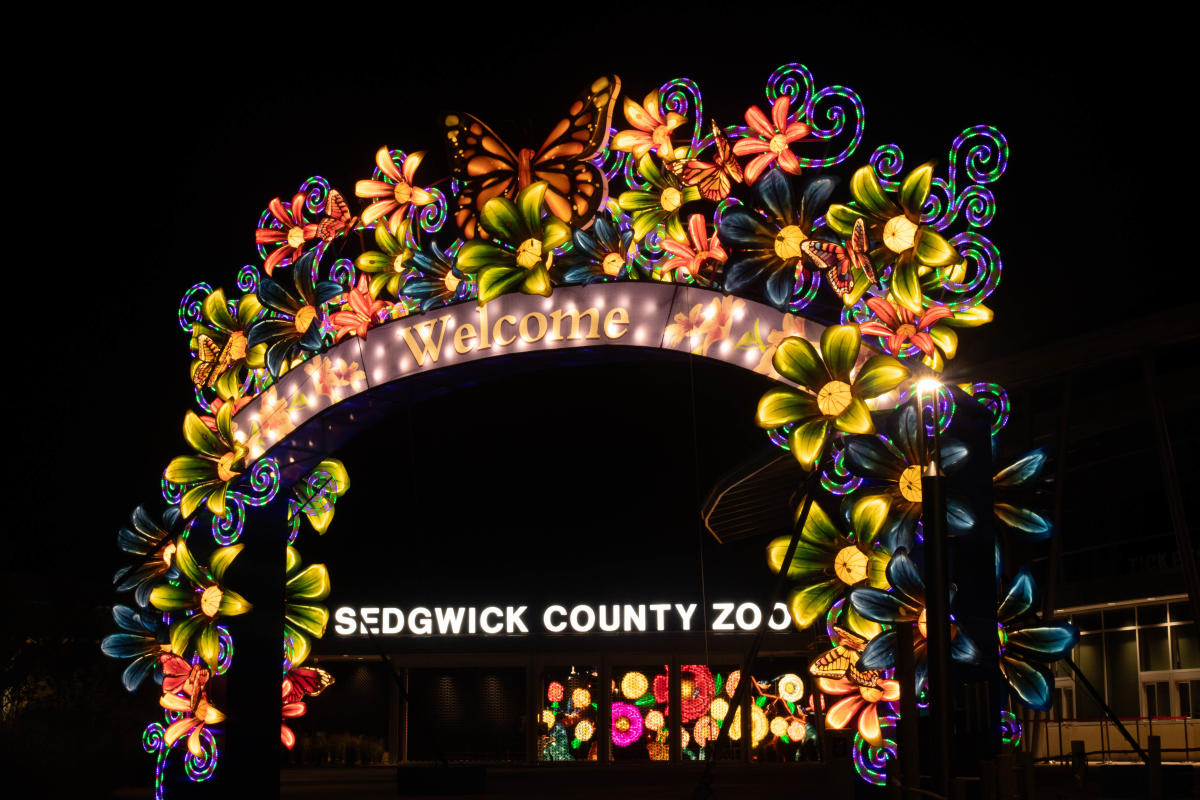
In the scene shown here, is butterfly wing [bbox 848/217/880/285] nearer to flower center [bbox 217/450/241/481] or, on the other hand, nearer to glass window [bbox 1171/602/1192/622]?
flower center [bbox 217/450/241/481]

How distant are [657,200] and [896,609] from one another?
3.95 meters

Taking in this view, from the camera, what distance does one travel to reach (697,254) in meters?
10.8

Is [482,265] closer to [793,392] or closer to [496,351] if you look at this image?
[496,351]

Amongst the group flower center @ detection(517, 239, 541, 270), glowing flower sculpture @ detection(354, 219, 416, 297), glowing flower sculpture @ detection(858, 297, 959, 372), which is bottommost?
glowing flower sculpture @ detection(858, 297, 959, 372)

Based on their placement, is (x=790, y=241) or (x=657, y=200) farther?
(x=657, y=200)

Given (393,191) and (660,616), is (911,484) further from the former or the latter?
(660,616)

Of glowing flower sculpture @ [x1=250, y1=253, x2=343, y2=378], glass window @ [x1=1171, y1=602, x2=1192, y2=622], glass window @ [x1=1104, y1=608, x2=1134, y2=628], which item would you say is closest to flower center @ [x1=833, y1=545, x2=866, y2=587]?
glowing flower sculpture @ [x1=250, y1=253, x2=343, y2=378]

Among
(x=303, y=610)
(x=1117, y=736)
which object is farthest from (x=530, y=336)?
(x=1117, y=736)

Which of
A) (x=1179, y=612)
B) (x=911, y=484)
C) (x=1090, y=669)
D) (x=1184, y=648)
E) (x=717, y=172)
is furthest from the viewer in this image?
(x=1090, y=669)

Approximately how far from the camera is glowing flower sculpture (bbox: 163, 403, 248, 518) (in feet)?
42.2

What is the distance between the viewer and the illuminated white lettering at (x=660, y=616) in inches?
1089

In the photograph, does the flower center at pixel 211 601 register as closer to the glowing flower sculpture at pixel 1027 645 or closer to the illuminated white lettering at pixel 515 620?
the glowing flower sculpture at pixel 1027 645

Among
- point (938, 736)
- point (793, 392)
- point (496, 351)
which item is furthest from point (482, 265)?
point (938, 736)

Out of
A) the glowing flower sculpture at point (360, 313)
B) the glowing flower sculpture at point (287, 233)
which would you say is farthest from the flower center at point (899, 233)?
the glowing flower sculpture at point (287, 233)
